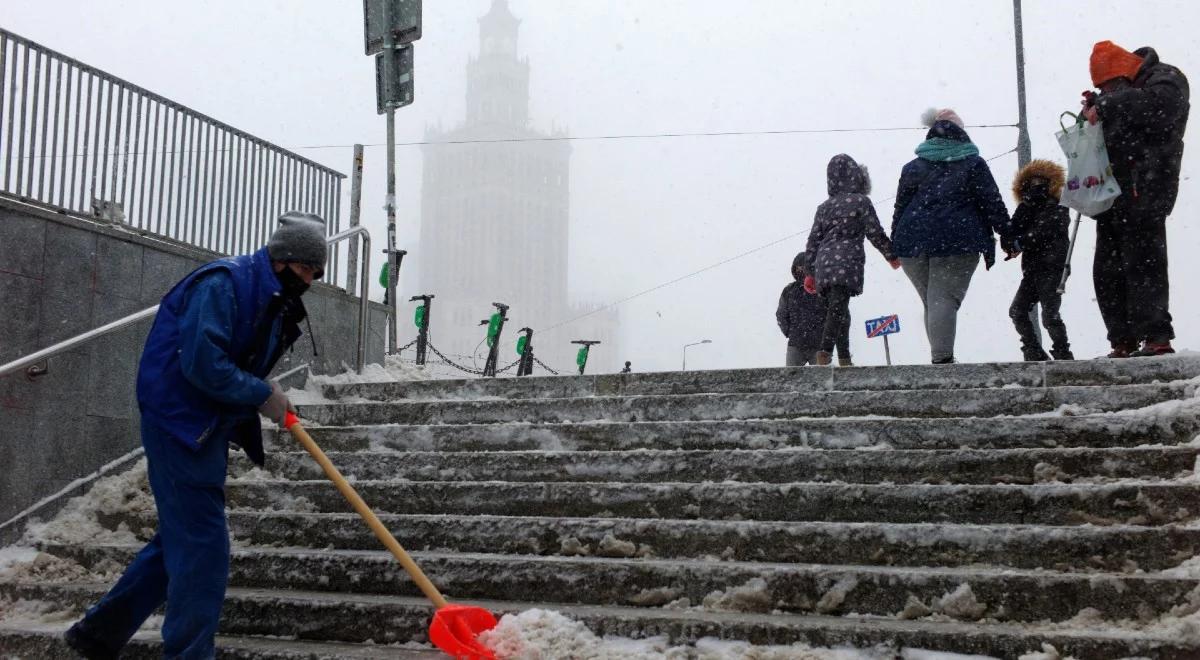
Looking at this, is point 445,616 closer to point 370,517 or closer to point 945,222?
point 370,517

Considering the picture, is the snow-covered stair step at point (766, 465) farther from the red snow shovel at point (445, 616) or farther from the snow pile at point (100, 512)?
the red snow shovel at point (445, 616)

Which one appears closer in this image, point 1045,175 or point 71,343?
point 71,343

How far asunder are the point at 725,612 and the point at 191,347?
2093 millimetres

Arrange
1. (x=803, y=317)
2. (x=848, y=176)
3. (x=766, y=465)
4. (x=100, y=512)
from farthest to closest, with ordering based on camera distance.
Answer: (x=803, y=317) < (x=848, y=176) < (x=100, y=512) < (x=766, y=465)

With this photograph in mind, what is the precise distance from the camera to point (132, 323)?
18.1ft

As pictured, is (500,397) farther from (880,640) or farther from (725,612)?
(880,640)

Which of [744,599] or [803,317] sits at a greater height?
[803,317]

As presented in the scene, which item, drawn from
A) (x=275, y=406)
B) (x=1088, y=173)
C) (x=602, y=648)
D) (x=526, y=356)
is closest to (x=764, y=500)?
(x=602, y=648)

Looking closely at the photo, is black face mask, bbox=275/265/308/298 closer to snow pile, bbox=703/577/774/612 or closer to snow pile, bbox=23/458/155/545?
snow pile, bbox=703/577/774/612

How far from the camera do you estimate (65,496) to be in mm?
5148

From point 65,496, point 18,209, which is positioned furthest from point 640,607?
point 18,209

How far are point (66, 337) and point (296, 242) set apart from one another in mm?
2696

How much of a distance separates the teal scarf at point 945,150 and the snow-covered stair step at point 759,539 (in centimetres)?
325

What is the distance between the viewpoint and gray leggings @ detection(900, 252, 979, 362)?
5.95 meters
